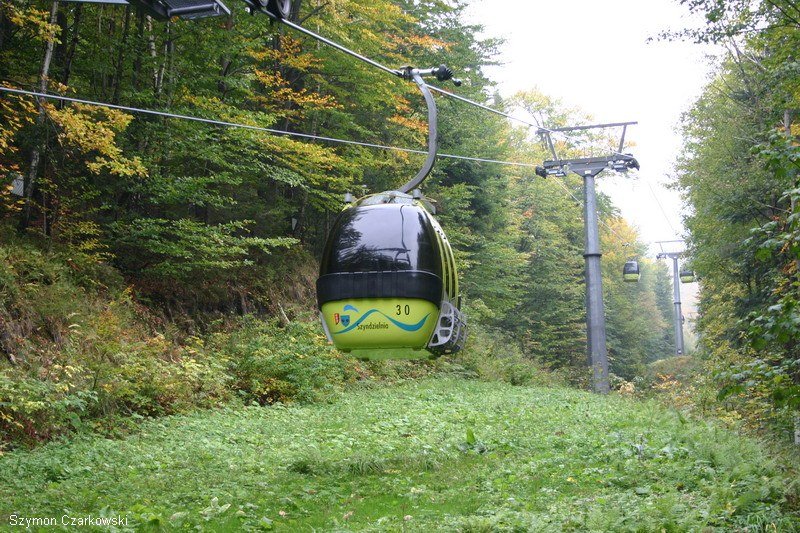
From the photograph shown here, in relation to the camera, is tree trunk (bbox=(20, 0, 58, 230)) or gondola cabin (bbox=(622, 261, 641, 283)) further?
gondola cabin (bbox=(622, 261, 641, 283))

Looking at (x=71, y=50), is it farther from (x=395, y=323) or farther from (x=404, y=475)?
(x=404, y=475)

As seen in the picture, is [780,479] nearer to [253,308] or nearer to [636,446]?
[636,446]

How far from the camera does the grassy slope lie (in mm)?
6754

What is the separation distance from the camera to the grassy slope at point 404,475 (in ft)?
22.2

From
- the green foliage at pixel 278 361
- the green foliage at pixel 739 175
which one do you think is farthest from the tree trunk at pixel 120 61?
the green foliage at pixel 739 175

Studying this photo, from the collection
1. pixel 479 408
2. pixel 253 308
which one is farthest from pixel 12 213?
pixel 479 408

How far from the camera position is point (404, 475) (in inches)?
358

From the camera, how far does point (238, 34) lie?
17422mm

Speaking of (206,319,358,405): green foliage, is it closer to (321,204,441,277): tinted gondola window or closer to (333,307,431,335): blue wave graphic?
(333,307,431,335): blue wave graphic

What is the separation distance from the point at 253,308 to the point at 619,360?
3185cm

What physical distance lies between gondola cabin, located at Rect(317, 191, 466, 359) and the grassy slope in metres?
1.77

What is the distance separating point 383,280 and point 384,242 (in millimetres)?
478

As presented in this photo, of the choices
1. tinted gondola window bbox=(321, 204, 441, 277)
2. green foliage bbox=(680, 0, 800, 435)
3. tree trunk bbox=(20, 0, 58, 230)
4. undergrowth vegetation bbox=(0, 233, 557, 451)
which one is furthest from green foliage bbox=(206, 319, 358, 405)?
green foliage bbox=(680, 0, 800, 435)

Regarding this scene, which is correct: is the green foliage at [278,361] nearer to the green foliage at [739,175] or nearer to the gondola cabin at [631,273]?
the green foliage at [739,175]
